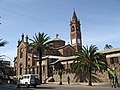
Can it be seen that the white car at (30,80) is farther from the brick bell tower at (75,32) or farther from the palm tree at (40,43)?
the brick bell tower at (75,32)

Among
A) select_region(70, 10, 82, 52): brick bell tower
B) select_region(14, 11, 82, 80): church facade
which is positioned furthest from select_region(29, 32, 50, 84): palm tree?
select_region(70, 10, 82, 52): brick bell tower

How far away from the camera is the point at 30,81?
38562mm

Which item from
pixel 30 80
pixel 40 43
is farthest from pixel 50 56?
pixel 30 80

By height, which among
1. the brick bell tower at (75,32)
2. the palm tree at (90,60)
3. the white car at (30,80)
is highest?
the brick bell tower at (75,32)

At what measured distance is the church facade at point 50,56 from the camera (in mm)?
67438

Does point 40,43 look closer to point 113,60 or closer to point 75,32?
point 113,60

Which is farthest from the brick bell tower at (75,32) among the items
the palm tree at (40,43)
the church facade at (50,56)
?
the palm tree at (40,43)

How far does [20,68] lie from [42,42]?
107 feet

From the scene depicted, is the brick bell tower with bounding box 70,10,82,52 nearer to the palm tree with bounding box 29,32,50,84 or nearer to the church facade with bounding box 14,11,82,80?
the church facade with bounding box 14,11,82,80

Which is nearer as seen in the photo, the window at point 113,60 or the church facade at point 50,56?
the window at point 113,60

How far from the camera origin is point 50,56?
7456 centimetres

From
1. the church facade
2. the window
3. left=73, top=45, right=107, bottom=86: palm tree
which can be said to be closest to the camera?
left=73, top=45, right=107, bottom=86: palm tree

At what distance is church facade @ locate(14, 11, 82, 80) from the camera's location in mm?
67438

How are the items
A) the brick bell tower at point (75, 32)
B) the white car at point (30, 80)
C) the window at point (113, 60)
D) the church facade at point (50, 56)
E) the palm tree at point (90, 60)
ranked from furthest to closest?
1. the brick bell tower at point (75, 32)
2. the church facade at point (50, 56)
3. the window at point (113, 60)
4. the palm tree at point (90, 60)
5. the white car at point (30, 80)
